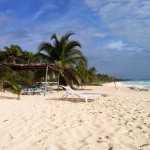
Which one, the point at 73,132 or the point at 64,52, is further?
the point at 64,52

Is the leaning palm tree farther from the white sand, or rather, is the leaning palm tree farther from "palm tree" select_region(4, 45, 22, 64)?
"palm tree" select_region(4, 45, 22, 64)

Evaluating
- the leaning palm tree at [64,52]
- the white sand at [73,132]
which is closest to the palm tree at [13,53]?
the leaning palm tree at [64,52]

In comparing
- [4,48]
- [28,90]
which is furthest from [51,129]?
[4,48]

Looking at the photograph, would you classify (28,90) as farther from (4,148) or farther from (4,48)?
(4,48)

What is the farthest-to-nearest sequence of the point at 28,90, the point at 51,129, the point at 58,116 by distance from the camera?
the point at 28,90 → the point at 58,116 → the point at 51,129

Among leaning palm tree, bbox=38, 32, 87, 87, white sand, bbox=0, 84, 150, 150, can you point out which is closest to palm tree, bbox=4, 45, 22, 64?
leaning palm tree, bbox=38, 32, 87, 87

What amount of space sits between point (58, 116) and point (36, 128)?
1319mm

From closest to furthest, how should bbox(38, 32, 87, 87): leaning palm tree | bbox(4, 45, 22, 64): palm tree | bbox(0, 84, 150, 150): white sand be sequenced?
bbox(0, 84, 150, 150): white sand → bbox(38, 32, 87, 87): leaning palm tree → bbox(4, 45, 22, 64): palm tree

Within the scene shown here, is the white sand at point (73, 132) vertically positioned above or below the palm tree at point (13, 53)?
below

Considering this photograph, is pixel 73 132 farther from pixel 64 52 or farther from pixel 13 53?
pixel 13 53

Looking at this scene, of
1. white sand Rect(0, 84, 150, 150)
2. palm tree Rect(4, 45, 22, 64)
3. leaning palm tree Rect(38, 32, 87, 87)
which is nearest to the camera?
white sand Rect(0, 84, 150, 150)

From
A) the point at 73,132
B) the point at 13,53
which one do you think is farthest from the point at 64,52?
the point at 13,53

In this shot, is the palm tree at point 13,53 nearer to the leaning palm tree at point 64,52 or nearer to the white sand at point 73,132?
the leaning palm tree at point 64,52

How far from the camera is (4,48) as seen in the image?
137ft
